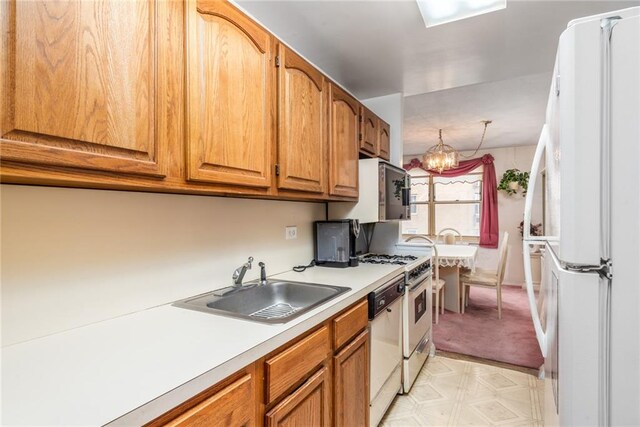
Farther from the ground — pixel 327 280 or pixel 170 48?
pixel 170 48

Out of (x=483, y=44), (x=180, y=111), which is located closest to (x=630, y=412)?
(x=180, y=111)

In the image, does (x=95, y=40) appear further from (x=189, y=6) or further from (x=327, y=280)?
(x=327, y=280)

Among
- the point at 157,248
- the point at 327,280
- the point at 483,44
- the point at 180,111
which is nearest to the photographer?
the point at 180,111

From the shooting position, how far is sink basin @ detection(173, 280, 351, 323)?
1.44 m

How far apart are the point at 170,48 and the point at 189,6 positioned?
0.58 ft

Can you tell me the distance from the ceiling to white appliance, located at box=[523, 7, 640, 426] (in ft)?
3.43

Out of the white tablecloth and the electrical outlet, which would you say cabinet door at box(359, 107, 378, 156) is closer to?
the electrical outlet

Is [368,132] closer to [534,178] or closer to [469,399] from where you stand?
[534,178]

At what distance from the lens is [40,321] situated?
3.13 ft

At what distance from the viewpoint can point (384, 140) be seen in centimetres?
275

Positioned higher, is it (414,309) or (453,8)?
(453,8)

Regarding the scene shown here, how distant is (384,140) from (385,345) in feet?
5.43

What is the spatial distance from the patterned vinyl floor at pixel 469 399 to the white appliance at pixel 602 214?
4.30 ft

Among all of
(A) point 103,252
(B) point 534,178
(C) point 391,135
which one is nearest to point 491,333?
(C) point 391,135
